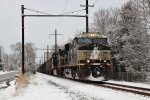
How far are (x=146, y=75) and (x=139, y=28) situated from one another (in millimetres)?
10073

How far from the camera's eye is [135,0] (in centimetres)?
4838

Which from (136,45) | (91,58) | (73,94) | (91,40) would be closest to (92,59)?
(91,58)

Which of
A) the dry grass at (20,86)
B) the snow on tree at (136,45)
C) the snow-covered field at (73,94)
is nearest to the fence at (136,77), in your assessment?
the snow on tree at (136,45)

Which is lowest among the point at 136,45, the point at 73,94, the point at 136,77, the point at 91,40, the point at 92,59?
the point at 73,94

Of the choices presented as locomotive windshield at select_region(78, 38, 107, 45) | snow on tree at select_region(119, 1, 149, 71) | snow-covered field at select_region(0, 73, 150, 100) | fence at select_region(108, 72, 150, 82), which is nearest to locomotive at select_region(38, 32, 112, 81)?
locomotive windshield at select_region(78, 38, 107, 45)

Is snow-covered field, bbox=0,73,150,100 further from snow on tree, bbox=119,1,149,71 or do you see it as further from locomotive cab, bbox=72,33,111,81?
snow on tree, bbox=119,1,149,71

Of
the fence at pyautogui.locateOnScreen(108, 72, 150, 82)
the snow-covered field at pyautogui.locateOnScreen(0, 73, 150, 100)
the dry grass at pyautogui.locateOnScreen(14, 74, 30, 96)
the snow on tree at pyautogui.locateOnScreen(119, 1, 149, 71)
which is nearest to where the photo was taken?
the snow-covered field at pyautogui.locateOnScreen(0, 73, 150, 100)

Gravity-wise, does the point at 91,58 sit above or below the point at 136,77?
above

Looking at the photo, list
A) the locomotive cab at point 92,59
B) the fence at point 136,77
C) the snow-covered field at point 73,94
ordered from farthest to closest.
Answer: the fence at point 136,77
the locomotive cab at point 92,59
the snow-covered field at point 73,94

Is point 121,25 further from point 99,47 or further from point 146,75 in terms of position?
point 99,47

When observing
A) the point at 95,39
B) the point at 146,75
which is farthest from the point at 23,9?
the point at 146,75

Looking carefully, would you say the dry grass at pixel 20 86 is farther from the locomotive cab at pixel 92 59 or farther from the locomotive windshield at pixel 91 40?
the locomotive windshield at pixel 91 40

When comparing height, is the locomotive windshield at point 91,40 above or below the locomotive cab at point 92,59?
above

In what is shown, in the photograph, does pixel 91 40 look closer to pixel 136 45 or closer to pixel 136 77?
pixel 136 77
